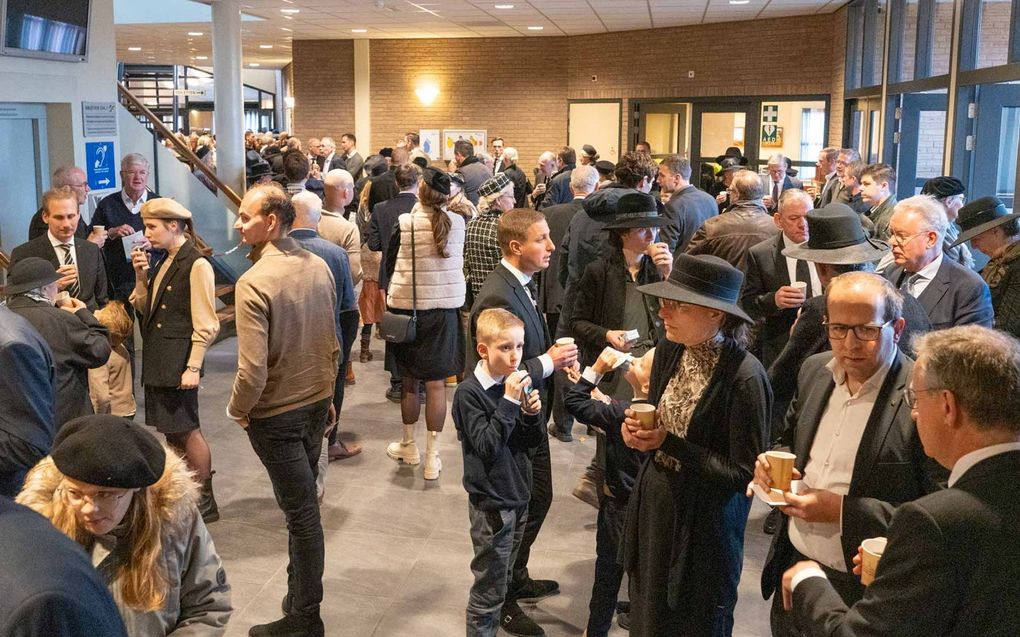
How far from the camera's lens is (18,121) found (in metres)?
7.92

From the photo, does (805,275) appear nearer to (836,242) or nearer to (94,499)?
(836,242)

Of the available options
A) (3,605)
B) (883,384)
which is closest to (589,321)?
(883,384)

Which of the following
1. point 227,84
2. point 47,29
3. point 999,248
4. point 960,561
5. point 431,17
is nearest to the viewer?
point 960,561

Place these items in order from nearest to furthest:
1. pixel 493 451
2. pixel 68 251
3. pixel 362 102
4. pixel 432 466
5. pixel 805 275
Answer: pixel 493 451 → pixel 805 275 → pixel 68 251 → pixel 432 466 → pixel 362 102

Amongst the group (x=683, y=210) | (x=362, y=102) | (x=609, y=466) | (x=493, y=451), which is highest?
(x=362, y=102)

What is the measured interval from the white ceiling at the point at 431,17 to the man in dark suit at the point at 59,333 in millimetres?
9084

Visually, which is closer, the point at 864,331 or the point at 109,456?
the point at 109,456

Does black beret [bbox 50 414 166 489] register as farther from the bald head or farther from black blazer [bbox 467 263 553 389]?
the bald head

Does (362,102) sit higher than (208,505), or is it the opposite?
(362,102)

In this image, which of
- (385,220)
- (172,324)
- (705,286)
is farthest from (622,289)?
(385,220)

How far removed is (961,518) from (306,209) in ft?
13.1

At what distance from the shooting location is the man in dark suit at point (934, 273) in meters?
3.96

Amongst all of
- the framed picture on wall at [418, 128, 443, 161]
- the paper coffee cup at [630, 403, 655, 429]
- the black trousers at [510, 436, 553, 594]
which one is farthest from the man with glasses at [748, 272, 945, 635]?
the framed picture on wall at [418, 128, 443, 161]

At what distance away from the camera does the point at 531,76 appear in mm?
17547
